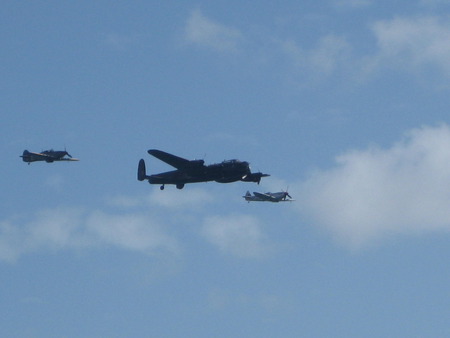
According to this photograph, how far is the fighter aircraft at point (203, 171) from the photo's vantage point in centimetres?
11850

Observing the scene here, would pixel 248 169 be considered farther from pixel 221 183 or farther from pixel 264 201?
pixel 264 201

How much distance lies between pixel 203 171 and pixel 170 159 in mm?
4117

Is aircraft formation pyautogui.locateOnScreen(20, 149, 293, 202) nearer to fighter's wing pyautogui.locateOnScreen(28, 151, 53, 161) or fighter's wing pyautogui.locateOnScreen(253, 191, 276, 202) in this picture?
fighter's wing pyautogui.locateOnScreen(28, 151, 53, 161)

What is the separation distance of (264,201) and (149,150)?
140ft

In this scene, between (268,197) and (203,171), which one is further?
(268,197)

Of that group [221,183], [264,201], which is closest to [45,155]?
[221,183]

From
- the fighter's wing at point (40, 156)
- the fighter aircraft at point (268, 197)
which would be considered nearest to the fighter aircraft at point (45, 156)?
the fighter's wing at point (40, 156)

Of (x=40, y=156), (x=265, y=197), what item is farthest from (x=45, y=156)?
(x=265, y=197)

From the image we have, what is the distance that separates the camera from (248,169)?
390 feet

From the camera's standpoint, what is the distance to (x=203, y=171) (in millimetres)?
119812

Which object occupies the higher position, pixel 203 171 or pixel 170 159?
pixel 170 159

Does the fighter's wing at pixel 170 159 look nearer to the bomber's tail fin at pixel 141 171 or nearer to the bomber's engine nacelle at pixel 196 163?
the bomber's engine nacelle at pixel 196 163

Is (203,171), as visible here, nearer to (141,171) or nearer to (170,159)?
(170,159)

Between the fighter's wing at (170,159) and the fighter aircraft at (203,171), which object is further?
the fighter's wing at (170,159)
